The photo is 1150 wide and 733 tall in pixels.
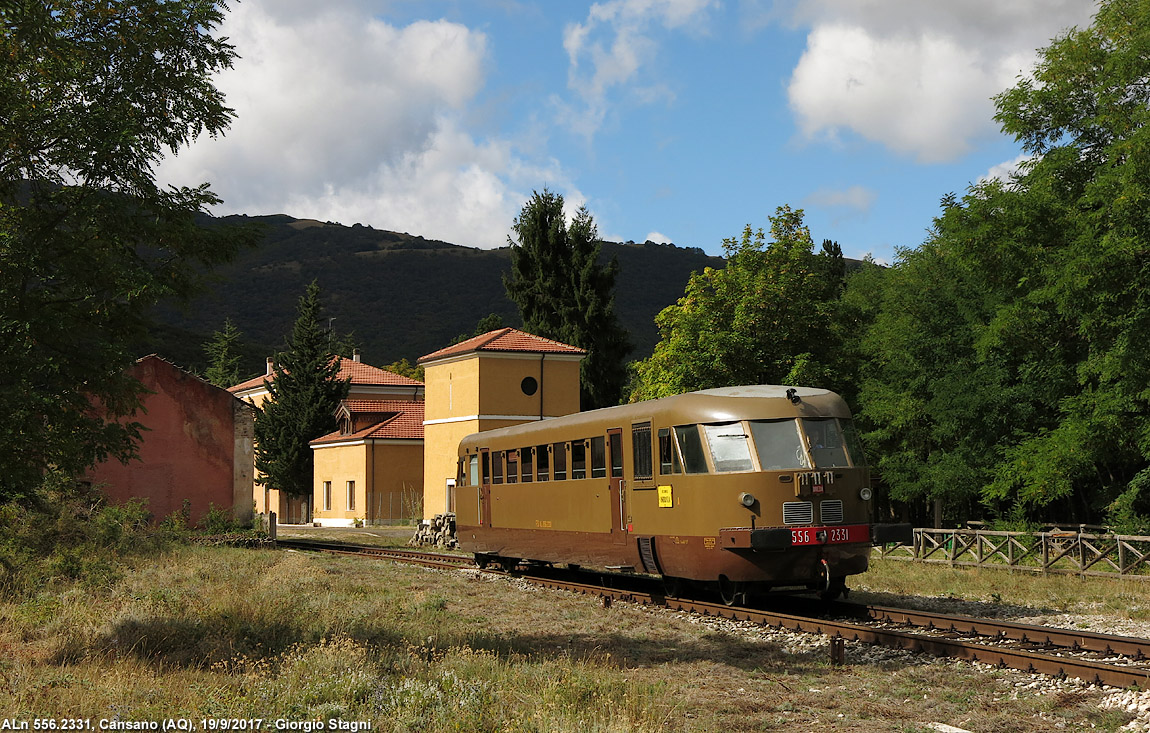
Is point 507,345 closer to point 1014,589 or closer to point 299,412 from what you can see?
point 299,412

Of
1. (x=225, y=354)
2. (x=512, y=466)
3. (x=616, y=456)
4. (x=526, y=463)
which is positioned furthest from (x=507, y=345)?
(x=225, y=354)

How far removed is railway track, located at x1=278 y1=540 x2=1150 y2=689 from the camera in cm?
973

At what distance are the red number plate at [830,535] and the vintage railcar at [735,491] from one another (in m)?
0.01

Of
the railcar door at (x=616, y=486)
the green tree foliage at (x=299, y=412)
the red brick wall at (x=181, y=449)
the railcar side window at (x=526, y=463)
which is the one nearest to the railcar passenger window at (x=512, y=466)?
the railcar side window at (x=526, y=463)

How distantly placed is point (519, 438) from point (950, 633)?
10.2m

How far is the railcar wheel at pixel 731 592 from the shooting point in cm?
1473

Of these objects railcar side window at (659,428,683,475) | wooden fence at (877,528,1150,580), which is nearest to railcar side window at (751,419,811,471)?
railcar side window at (659,428,683,475)

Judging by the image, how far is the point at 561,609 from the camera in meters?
15.4

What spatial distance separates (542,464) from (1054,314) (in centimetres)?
1545

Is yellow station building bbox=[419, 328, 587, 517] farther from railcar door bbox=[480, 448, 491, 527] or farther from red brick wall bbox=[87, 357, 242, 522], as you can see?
railcar door bbox=[480, 448, 491, 527]

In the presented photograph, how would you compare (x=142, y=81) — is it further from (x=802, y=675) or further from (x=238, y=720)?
(x=802, y=675)

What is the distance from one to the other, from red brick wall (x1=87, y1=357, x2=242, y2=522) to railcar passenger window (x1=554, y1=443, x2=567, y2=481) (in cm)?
1793

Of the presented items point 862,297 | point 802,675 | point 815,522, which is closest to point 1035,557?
point 815,522

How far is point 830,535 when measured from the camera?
13.6m
